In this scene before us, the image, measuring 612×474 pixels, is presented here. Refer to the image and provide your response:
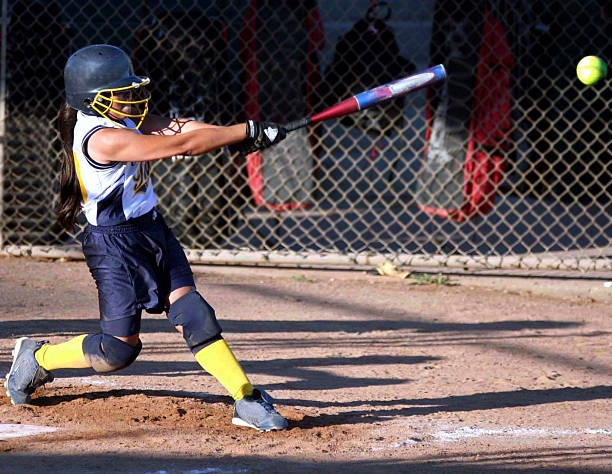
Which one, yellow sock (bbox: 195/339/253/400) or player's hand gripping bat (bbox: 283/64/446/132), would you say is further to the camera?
player's hand gripping bat (bbox: 283/64/446/132)

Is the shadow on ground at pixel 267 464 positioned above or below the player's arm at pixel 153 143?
below

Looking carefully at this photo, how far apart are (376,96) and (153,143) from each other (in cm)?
101

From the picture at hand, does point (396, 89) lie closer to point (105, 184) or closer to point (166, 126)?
point (166, 126)

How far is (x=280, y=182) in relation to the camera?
6.99 m

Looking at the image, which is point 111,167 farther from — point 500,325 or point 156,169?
point 156,169

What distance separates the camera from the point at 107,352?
3486 millimetres

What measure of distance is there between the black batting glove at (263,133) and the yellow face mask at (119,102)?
392 mm

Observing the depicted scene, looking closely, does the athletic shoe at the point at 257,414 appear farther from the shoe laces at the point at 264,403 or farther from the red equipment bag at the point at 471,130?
the red equipment bag at the point at 471,130

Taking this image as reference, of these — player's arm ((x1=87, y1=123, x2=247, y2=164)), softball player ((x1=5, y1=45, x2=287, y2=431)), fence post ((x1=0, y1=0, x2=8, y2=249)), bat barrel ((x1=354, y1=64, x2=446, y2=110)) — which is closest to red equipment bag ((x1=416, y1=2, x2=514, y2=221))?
bat barrel ((x1=354, y1=64, x2=446, y2=110))

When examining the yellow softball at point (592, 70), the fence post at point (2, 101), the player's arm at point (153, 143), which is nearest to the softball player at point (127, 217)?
the player's arm at point (153, 143)

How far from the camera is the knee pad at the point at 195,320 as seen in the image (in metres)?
3.39

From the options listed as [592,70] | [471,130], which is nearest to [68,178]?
[592,70]

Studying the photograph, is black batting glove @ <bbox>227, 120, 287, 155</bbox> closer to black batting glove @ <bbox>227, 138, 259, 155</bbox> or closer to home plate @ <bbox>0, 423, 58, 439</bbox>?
black batting glove @ <bbox>227, 138, 259, 155</bbox>

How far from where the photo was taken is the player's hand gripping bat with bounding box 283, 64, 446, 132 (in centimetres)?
375
